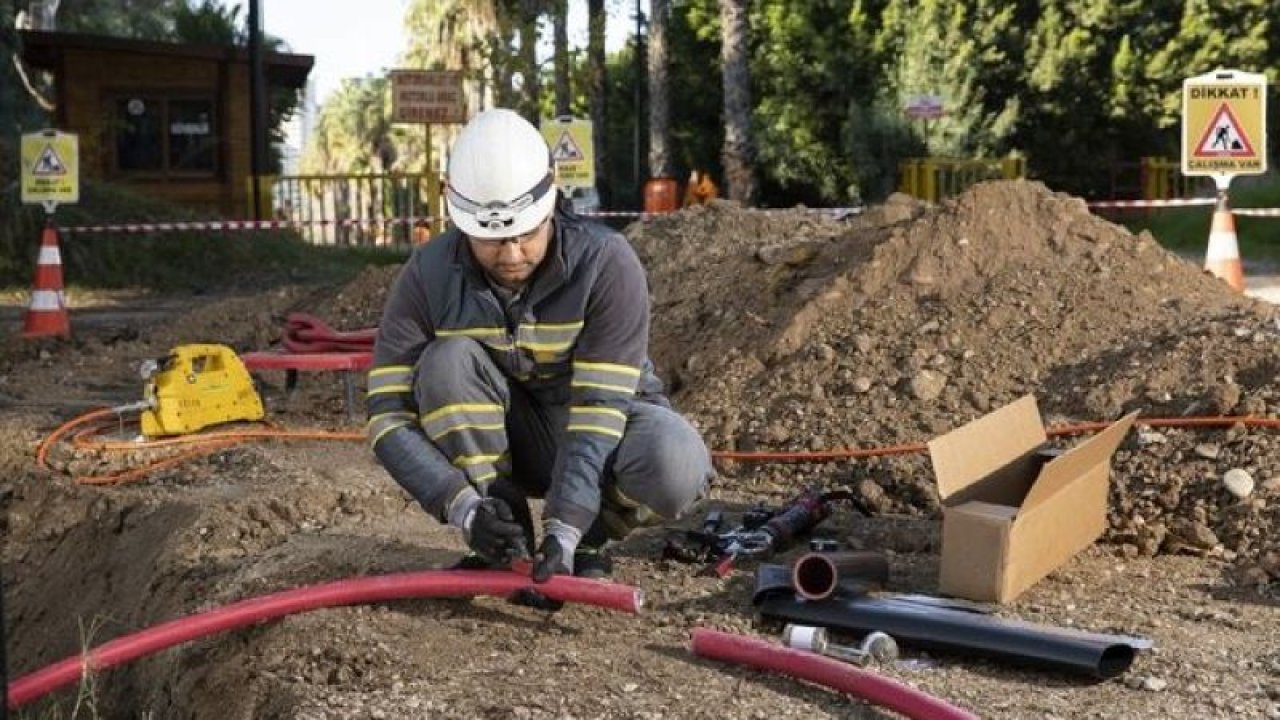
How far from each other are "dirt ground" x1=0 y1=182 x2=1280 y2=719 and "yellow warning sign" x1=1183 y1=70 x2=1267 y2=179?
2.38 metres

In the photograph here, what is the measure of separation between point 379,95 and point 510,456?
225 feet

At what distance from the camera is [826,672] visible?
13.5 ft

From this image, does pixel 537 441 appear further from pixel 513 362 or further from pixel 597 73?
pixel 597 73

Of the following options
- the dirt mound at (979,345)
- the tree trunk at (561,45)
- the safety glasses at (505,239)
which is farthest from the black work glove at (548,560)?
the tree trunk at (561,45)

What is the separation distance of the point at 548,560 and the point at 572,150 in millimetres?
10343

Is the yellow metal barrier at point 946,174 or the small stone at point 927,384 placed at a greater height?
the yellow metal barrier at point 946,174

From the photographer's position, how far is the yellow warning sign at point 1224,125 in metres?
11.6

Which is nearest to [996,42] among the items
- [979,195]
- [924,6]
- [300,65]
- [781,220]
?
[924,6]

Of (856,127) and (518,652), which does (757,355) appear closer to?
(518,652)

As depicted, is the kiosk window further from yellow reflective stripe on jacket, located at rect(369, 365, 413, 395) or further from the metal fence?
yellow reflective stripe on jacket, located at rect(369, 365, 413, 395)

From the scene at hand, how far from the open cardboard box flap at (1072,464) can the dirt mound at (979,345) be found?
1.80 ft

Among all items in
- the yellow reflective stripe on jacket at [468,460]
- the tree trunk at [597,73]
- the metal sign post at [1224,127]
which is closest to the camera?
the yellow reflective stripe on jacket at [468,460]

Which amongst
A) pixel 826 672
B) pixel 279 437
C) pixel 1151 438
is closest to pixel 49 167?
pixel 279 437

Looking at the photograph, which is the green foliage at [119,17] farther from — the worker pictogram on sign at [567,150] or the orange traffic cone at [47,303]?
the orange traffic cone at [47,303]
